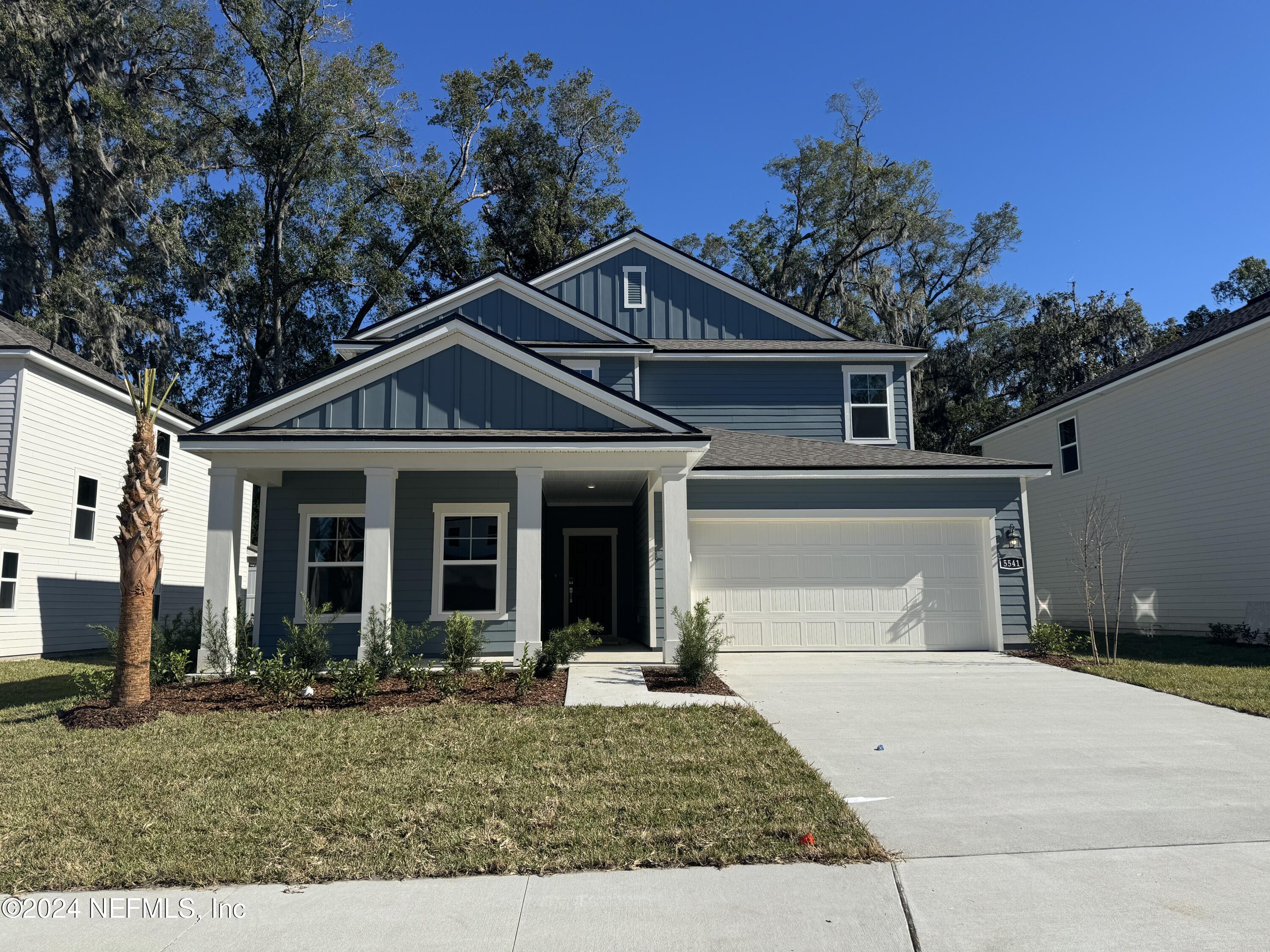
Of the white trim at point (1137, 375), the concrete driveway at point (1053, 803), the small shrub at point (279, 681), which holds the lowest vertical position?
the concrete driveway at point (1053, 803)

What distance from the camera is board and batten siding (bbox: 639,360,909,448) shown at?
56.7 feet

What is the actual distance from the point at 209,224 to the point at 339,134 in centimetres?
494

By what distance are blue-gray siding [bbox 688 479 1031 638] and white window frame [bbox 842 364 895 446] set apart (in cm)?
339

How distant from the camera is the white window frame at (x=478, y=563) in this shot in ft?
42.3

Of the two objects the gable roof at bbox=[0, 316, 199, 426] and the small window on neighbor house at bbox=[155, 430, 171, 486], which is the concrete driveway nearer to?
the gable roof at bbox=[0, 316, 199, 426]

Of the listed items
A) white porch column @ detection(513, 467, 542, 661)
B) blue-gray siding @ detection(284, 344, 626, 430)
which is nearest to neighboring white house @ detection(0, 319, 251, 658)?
blue-gray siding @ detection(284, 344, 626, 430)

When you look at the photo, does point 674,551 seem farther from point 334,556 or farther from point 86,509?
point 86,509

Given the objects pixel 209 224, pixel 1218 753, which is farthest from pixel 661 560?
pixel 209 224

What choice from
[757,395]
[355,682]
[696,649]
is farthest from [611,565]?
[355,682]

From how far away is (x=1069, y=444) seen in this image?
20078 mm

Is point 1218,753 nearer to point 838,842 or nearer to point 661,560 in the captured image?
point 838,842

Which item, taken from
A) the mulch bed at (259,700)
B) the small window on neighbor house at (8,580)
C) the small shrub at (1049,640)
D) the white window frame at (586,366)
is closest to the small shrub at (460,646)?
the mulch bed at (259,700)

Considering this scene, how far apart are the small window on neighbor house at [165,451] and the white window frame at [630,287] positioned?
11673 millimetres

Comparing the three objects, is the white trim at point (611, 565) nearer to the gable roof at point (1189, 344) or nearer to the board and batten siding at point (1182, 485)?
the board and batten siding at point (1182, 485)
